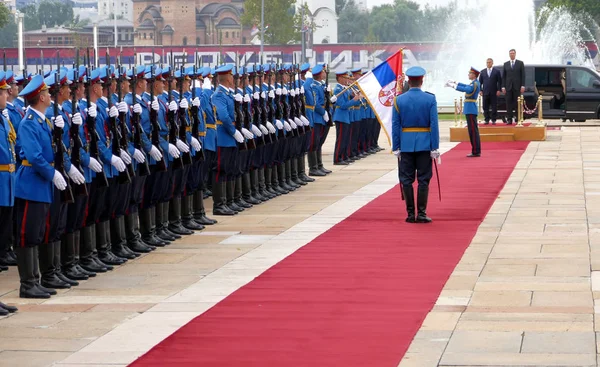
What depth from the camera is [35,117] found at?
10094mm

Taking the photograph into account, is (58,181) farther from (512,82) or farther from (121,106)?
(512,82)

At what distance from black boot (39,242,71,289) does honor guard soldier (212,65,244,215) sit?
489cm

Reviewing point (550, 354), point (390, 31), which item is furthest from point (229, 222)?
point (390, 31)

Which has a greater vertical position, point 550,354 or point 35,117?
point 35,117

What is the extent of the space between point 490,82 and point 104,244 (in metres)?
18.8

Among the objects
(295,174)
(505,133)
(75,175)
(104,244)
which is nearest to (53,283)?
(75,175)

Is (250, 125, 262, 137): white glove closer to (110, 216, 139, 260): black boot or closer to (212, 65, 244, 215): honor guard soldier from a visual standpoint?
(212, 65, 244, 215): honor guard soldier

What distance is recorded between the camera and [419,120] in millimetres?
14602

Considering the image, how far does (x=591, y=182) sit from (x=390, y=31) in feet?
475

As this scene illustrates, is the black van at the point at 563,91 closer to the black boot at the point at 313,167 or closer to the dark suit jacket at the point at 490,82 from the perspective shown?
the dark suit jacket at the point at 490,82

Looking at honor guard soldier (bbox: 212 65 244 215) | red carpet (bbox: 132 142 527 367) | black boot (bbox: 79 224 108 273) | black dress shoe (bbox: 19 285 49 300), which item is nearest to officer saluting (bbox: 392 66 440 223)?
red carpet (bbox: 132 142 527 367)

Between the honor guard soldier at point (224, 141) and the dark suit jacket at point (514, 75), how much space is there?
1603 centimetres

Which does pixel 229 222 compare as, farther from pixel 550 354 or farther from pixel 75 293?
pixel 550 354

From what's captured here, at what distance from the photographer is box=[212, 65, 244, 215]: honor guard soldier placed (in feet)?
50.1
